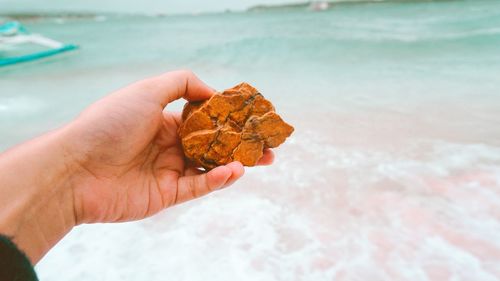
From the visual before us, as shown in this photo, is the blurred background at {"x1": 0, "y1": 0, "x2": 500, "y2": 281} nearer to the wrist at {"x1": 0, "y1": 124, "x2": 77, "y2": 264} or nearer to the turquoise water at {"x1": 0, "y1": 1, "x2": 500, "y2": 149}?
the turquoise water at {"x1": 0, "y1": 1, "x2": 500, "y2": 149}

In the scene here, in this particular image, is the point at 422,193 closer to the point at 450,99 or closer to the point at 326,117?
the point at 326,117

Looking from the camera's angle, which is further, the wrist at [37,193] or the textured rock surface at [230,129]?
the textured rock surface at [230,129]

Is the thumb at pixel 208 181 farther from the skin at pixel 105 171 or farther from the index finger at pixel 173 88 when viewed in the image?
the index finger at pixel 173 88

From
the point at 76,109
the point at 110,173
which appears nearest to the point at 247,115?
the point at 110,173

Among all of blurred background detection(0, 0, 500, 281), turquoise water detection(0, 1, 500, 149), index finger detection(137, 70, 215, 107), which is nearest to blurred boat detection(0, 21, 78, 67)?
turquoise water detection(0, 1, 500, 149)

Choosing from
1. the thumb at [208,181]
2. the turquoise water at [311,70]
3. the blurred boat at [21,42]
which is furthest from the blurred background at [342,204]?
the blurred boat at [21,42]
